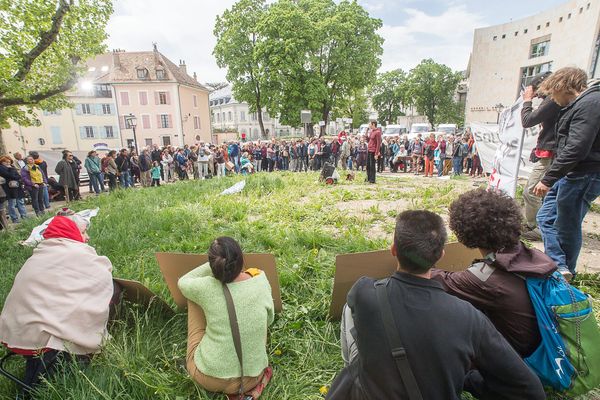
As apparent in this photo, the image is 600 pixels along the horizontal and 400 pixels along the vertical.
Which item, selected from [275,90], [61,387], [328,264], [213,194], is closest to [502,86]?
[275,90]

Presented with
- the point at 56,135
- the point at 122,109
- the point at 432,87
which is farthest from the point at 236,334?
the point at 432,87

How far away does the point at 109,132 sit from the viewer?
42500mm

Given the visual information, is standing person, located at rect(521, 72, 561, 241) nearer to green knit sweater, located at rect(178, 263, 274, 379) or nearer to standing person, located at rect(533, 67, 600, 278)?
standing person, located at rect(533, 67, 600, 278)

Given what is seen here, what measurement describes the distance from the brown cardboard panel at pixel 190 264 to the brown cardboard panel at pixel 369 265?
1.71ft

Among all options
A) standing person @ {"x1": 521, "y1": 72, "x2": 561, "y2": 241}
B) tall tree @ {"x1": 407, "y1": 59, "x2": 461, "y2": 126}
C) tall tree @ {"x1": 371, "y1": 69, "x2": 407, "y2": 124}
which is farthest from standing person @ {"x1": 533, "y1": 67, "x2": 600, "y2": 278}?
tall tree @ {"x1": 371, "y1": 69, "x2": 407, "y2": 124}

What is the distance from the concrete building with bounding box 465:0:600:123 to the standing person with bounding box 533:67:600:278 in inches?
1117

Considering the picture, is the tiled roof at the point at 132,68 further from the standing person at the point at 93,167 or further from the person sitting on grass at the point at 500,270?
the person sitting on grass at the point at 500,270

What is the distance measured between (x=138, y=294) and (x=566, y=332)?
2.97 metres

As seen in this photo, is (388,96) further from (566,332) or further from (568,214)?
(566,332)

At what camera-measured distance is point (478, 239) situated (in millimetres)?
1876

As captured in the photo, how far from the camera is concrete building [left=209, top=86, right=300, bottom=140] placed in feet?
218

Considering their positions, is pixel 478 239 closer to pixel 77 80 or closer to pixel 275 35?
pixel 77 80

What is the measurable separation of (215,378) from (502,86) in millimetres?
42153

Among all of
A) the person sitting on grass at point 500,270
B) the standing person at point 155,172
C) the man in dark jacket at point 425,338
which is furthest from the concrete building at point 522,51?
the man in dark jacket at point 425,338
